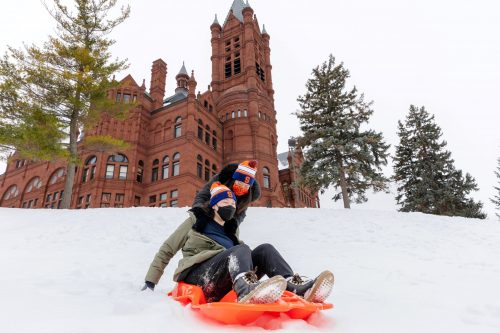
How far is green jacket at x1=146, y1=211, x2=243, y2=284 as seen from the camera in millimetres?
3135

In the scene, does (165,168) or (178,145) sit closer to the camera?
(178,145)

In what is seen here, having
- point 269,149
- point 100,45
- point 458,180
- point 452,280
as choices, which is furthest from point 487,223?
point 269,149

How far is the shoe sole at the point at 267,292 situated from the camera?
2.40m

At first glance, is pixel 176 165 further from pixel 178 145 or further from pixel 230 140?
pixel 230 140

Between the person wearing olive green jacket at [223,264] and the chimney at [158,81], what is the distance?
34095 millimetres

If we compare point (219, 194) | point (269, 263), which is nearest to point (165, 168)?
point (219, 194)

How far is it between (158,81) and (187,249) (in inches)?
1467

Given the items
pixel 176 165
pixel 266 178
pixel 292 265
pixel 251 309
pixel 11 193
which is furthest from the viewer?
pixel 11 193

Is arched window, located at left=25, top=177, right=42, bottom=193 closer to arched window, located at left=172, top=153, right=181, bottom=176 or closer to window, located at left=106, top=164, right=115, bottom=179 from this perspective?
window, located at left=106, top=164, right=115, bottom=179

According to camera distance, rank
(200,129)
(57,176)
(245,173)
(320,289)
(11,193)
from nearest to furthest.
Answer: (320,289) → (245,173) → (200,129) → (57,176) → (11,193)

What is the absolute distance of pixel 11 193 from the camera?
3791 centimetres

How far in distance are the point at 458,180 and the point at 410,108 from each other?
6.85 m

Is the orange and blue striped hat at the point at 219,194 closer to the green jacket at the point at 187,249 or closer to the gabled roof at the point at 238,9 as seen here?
the green jacket at the point at 187,249

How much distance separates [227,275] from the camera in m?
2.91
